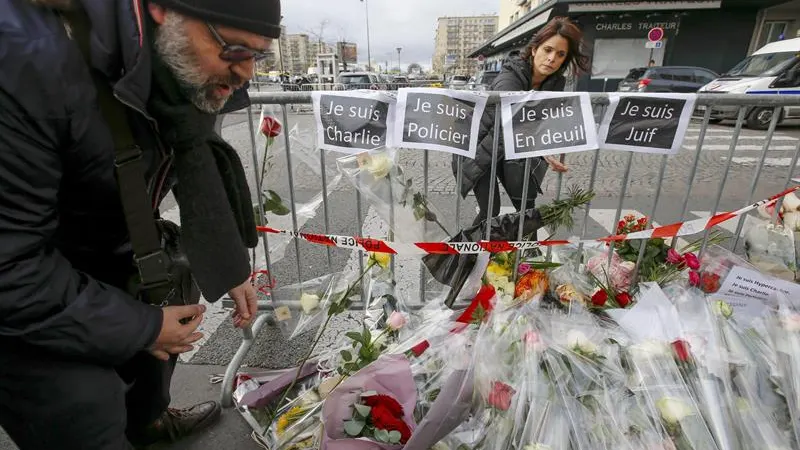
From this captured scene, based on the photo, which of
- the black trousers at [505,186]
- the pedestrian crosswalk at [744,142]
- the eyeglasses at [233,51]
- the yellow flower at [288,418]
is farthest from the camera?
the pedestrian crosswalk at [744,142]

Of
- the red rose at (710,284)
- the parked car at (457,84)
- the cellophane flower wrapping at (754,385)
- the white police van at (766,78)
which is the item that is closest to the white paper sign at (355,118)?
the cellophane flower wrapping at (754,385)

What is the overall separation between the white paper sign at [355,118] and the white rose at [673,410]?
1562 millimetres

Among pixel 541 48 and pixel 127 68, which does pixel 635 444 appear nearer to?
pixel 127 68

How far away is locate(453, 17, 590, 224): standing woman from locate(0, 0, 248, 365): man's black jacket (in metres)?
2.15

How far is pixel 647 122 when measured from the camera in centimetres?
230

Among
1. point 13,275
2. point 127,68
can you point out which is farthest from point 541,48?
point 13,275

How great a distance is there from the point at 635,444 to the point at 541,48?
2.69 meters

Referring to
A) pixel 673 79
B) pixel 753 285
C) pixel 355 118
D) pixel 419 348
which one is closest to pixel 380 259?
pixel 419 348

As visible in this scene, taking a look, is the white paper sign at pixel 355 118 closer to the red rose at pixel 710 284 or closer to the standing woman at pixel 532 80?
the standing woman at pixel 532 80

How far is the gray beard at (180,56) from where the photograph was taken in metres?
→ 1.12

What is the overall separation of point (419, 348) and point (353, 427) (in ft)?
1.41

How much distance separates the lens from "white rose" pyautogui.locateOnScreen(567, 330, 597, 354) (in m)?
1.71

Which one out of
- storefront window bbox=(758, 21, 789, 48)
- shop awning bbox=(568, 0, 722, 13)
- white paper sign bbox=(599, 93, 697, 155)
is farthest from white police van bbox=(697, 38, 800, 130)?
storefront window bbox=(758, 21, 789, 48)

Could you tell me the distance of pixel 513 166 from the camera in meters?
3.06
